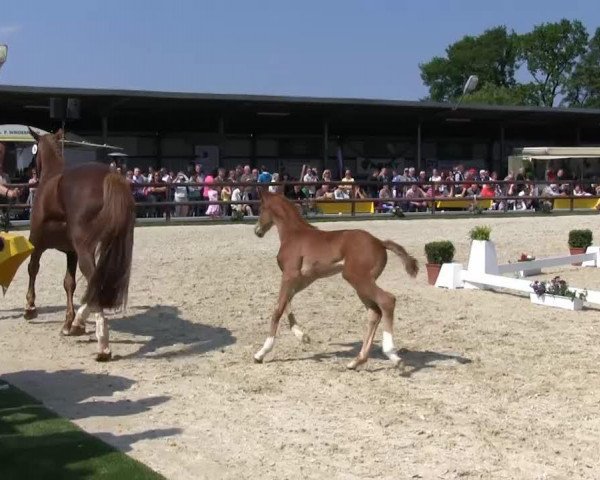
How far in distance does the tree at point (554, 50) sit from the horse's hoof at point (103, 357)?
8117cm

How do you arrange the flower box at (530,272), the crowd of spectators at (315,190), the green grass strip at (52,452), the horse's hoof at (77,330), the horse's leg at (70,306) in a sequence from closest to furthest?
the green grass strip at (52,452), the horse's hoof at (77,330), the horse's leg at (70,306), the flower box at (530,272), the crowd of spectators at (315,190)

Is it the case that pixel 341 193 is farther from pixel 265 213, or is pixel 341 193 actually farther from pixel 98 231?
pixel 98 231

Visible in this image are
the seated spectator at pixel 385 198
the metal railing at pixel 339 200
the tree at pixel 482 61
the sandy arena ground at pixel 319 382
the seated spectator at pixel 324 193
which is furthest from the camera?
the tree at pixel 482 61

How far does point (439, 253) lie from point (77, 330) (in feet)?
19.6

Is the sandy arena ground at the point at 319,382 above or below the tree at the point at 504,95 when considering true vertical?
below

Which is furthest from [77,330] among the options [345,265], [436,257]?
[436,257]

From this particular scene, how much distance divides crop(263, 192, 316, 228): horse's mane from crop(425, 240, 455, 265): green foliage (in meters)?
5.22

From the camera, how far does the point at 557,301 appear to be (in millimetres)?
11188

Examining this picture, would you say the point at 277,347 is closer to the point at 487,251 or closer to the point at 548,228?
the point at 487,251

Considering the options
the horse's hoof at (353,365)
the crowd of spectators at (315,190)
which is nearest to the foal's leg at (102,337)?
the horse's hoof at (353,365)

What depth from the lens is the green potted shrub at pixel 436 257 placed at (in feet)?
43.3

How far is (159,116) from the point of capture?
92.5 feet

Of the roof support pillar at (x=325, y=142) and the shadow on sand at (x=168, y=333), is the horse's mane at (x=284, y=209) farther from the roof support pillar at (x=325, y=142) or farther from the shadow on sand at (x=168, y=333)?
the roof support pillar at (x=325, y=142)

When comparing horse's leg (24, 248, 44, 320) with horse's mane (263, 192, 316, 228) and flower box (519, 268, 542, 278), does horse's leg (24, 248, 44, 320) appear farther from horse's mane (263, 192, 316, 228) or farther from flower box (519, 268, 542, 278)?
flower box (519, 268, 542, 278)
